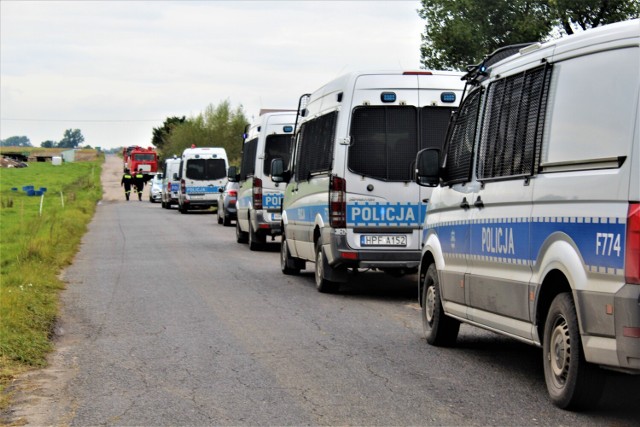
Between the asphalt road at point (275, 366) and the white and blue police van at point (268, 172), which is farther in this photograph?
the white and blue police van at point (268, 172)

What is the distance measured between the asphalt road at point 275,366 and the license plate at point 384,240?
755mm

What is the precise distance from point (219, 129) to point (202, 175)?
66763mm

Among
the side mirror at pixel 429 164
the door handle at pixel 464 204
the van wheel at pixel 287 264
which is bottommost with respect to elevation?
the van wheel at pixel 287 264

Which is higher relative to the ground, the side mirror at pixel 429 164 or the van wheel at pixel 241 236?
the side mirror at pixel 429 164

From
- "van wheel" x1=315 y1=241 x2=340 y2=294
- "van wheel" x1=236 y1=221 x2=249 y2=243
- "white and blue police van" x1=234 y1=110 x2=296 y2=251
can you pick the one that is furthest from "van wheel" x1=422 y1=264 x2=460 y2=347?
"van wheel" x1=236 y1=221 x2=249 y2=243

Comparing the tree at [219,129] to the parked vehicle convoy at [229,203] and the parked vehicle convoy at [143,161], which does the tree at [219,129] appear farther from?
the parked vehicle convoy at [229,203]

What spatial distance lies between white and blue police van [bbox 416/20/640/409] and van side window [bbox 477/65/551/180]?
0.04 ft

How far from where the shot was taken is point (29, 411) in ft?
24.4

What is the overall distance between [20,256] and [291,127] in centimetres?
633

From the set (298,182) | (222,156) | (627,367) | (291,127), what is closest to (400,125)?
(298,182)

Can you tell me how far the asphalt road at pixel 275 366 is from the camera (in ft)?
23.5

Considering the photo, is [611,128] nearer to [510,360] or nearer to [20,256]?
[510,360]

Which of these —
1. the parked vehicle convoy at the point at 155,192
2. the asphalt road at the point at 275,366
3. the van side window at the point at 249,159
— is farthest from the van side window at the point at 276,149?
the parked vehicle convoy at the point at 155,192

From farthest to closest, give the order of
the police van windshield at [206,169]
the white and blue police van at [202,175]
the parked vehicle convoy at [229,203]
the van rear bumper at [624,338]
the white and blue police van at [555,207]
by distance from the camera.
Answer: the police van windshield at [206,169], the white and blue police van at [202,175], the parked vehicle convoy at [229,203], the white and blue police van at [555,207], the van rear bumper at [624,338]
